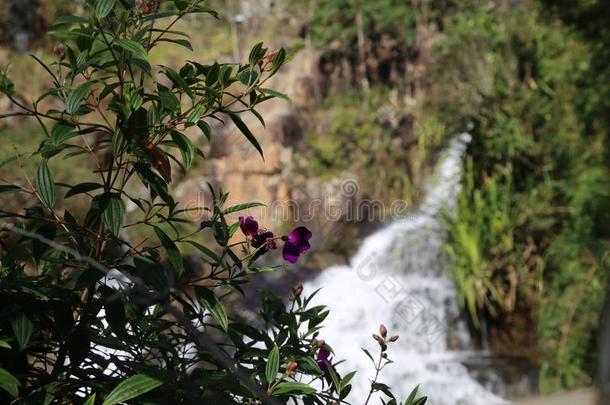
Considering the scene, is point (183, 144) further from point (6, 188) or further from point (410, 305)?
point (410, 305)

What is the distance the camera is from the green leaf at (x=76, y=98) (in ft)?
4.09

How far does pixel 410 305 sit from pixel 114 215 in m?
5.12

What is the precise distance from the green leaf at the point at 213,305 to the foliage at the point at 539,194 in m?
4.53

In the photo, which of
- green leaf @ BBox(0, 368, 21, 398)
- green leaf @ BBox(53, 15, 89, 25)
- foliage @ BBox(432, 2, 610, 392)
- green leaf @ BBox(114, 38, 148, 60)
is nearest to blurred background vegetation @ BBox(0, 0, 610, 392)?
foliage @ BBox(432, 2, 610, 392)

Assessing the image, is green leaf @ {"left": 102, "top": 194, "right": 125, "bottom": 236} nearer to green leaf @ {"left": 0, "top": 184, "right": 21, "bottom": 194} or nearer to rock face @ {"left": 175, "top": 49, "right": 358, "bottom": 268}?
green leaf @ {"left": 0, "top": 184, "right": 21, "bottom": 194}

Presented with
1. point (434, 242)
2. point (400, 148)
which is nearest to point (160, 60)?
point (400, 148)

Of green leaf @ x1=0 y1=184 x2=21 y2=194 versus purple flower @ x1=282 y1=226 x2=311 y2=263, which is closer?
green leaf @ x1=0 y1=184 x2=21 y2=194

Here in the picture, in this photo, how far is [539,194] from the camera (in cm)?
613

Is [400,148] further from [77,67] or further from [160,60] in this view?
[77,67]

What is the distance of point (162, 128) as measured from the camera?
1327 mm

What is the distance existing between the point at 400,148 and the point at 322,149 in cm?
79

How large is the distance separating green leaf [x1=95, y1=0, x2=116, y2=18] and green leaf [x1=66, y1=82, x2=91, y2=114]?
0.38 ft

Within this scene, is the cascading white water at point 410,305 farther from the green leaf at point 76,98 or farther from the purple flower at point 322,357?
the green leaf at point 76,98

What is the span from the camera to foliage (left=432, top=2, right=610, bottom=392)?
222 inches
